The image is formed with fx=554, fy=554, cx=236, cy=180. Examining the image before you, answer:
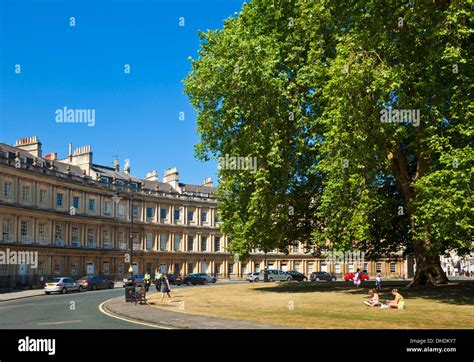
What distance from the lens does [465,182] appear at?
23.6 metres

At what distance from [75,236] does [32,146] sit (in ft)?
41.0

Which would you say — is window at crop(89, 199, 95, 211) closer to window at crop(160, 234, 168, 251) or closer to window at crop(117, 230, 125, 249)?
window at crop(117, 230, 125, 249)

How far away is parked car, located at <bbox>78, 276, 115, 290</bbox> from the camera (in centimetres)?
5349

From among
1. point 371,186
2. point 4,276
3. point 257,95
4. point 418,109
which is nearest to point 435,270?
point 371,186

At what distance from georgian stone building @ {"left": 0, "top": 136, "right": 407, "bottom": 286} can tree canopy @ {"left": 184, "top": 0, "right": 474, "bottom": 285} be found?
14.4 metres

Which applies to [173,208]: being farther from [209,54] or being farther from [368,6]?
[368,6]

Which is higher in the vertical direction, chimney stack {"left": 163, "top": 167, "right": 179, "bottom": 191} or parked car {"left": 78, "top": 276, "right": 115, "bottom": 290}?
chimney stack {"left": 163, "top": 167, "right": 179, "bottom": 191}

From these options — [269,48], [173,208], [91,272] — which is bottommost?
[91,272]

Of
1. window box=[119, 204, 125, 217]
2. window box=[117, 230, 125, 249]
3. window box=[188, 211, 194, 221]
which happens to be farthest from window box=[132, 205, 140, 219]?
window box=[188, 211, 194, 221]

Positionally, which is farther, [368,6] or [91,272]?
[91,272]

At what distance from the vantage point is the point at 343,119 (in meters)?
27.5

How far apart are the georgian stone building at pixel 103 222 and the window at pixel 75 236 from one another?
0.14 meters
